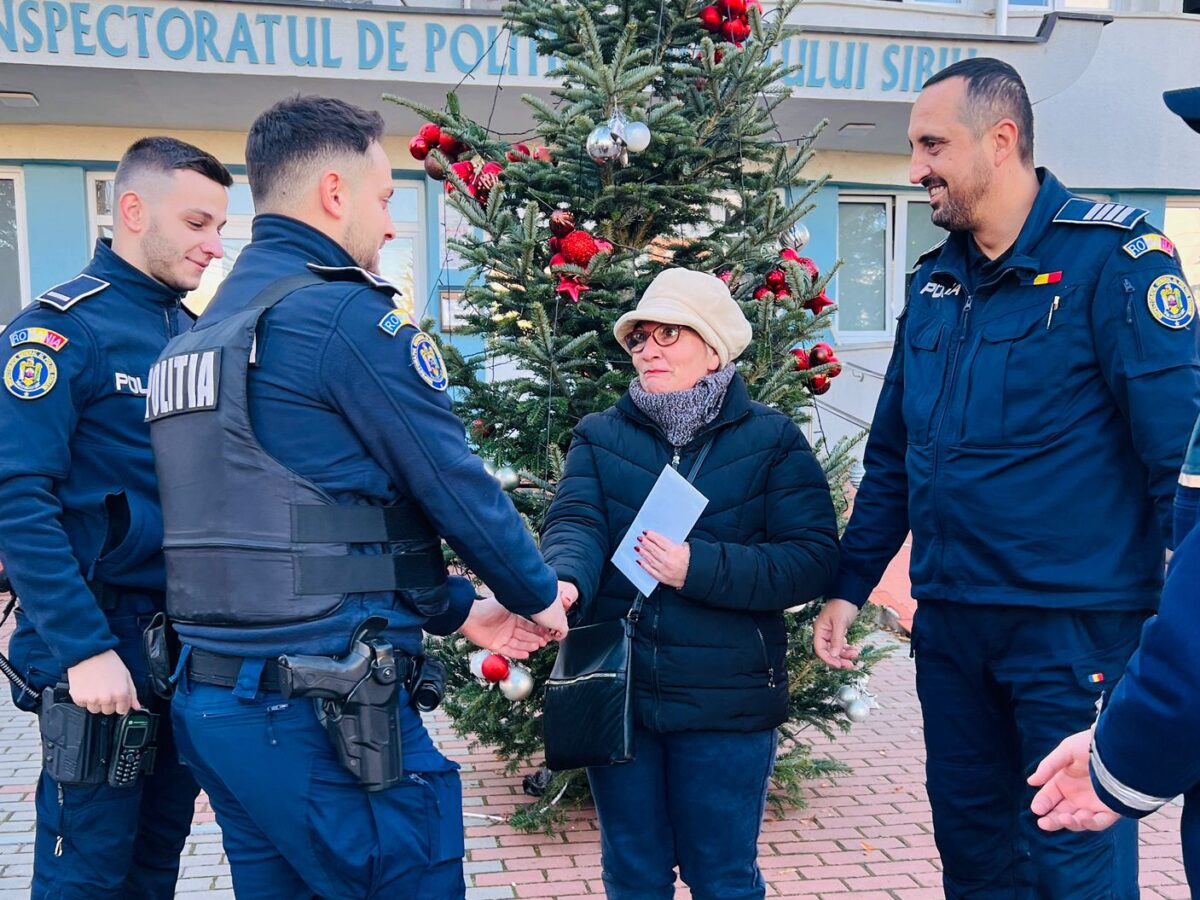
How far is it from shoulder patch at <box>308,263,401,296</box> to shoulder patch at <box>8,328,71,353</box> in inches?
34.7

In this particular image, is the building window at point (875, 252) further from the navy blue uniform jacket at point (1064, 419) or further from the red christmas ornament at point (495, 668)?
the navy blue uniform jacket at point (1064, 419)

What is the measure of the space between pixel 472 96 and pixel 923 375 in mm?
7619

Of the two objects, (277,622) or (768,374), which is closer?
(277,622)

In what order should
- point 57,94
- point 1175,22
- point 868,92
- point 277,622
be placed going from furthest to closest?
point 1175,22, point 868,92, point 57,94, point 277,622

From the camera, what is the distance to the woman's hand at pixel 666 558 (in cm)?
258

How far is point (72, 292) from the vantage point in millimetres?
2674

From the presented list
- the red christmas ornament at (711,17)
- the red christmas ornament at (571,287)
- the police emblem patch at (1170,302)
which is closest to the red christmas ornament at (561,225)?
the red christmas ornament at (571,287)

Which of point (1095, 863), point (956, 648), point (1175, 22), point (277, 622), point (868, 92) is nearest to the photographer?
point (277, 622)

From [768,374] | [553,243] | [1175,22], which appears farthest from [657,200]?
[1175,22]

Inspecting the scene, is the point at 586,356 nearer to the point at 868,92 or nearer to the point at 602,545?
the point at 602,545

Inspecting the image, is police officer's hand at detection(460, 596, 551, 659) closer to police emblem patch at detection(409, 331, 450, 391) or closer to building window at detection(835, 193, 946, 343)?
police emblem patch at detection(409, 331, 450, 391)

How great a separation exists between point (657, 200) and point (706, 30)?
2.29ft

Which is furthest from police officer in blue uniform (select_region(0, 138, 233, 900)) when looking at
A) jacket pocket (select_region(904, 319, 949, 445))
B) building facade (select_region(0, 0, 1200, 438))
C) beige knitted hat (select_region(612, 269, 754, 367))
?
building facade (select_region(0, 0, 1200, 438))

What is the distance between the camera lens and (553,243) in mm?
3963
